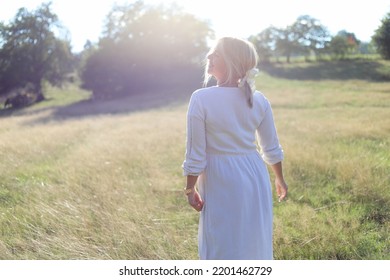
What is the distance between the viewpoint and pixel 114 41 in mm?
27484

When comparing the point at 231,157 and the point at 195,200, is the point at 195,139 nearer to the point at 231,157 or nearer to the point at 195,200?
the point at 231,157

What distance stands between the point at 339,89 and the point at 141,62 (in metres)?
15.8

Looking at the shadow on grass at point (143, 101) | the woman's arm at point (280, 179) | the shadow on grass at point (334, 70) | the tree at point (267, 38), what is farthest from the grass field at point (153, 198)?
the shadow on grass at point (143, 101)

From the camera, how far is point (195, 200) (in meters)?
2.12

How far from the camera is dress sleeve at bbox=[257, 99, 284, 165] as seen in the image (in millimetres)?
2225

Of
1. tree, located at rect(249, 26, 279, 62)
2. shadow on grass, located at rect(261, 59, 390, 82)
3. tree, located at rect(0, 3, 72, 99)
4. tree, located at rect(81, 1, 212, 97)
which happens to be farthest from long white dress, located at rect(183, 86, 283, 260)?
tree, located at rect(81, 1, 212, 97)

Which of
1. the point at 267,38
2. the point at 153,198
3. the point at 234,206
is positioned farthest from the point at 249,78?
the point at 267,38

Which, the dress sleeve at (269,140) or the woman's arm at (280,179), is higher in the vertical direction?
the dress sleeve at (269,140)

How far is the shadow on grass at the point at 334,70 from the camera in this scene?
10.6 metres

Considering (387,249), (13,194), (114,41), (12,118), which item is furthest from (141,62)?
(387,249)

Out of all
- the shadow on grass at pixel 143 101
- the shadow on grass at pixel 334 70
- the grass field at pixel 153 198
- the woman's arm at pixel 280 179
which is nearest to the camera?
the woman's arm at pixel 280 179

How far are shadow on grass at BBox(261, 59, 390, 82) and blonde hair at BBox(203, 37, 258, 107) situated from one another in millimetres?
7759

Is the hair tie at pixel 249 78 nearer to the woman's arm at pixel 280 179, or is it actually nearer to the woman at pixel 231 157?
the woman at pixel 231 157

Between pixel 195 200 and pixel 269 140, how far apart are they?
0.60 m
